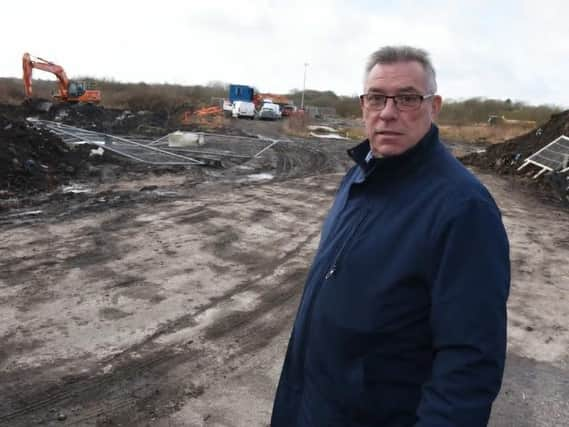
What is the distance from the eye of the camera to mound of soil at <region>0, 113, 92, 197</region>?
1136 centimetres

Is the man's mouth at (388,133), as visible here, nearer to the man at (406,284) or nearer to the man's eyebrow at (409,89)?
the man at (406,284)

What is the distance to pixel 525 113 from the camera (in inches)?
1801

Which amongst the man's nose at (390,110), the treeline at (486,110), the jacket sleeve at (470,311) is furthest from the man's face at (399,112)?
the treeline at (486,110)

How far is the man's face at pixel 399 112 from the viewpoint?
70.7 inches

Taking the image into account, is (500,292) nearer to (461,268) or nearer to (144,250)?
(461,268)

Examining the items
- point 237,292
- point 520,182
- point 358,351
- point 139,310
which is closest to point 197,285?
point 237,292

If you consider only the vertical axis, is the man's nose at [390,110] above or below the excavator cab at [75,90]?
above

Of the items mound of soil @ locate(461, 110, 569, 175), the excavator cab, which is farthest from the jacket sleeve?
the excavator cab

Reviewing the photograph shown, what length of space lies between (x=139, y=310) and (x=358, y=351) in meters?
4.14

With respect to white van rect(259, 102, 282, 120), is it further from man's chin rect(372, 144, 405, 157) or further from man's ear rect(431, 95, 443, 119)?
man's chin rect(372, 144, 405, 157)

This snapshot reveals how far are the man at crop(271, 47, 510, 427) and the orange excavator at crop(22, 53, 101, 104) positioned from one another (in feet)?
108

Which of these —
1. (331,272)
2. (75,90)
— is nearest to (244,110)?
(75,90)

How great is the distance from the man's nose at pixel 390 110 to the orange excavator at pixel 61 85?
33.0 metres

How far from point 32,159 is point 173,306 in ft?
32.0
